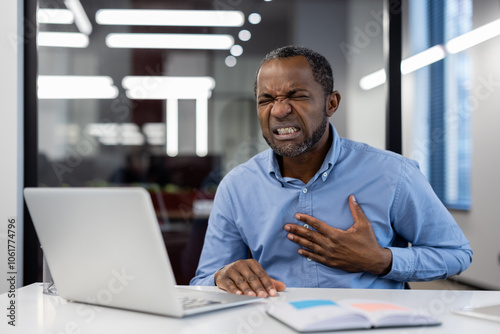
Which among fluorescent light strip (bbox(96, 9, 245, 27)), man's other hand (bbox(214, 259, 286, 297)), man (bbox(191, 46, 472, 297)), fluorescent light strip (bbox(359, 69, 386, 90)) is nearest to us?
man's other hand (bbox(214, 259, 286, 297))

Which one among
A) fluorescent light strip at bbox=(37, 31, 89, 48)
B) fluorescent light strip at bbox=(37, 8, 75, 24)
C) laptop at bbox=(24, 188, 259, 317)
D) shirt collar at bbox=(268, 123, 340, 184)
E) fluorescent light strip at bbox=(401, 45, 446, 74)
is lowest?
laptop at bbox=(24, 188, 259, 317)

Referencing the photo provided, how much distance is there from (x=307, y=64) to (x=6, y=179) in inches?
57.5

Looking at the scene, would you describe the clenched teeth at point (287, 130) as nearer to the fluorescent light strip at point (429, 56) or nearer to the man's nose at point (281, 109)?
the man's nose at point (281, 109)

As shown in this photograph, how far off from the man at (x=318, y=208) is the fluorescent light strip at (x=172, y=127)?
1382 mm

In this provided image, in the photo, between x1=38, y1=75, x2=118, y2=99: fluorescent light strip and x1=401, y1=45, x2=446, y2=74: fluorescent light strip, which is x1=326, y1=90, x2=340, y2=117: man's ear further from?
x1=401, y1=45, x2=446, y2=74: fluorescent light strip

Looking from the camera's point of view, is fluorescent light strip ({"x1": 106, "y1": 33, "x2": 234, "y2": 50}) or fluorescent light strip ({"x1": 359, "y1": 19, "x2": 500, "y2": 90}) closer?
fluorescent light strip ({"x1": 106, "y1": 33, "x2": 234, "y2": 50})

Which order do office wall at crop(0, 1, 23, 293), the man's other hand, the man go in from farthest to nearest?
office wall at crop(0, 1, 23, 293) → the man → the man's other hand

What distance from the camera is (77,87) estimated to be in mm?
3074

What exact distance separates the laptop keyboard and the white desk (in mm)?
31

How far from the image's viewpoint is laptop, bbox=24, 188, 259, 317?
895mm

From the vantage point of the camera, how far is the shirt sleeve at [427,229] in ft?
5.01

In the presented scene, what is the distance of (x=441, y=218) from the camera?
160cm

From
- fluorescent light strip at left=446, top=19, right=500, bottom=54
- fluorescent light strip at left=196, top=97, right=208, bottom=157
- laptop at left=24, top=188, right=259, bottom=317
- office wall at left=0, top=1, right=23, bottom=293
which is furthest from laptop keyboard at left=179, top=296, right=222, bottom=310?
fluorescent light strip at left=446, top=19, right=500, bottom=54

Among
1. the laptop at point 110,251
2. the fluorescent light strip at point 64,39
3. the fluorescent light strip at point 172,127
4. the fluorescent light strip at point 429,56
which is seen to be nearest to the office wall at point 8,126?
the fluorescent light strip at point 64,39
